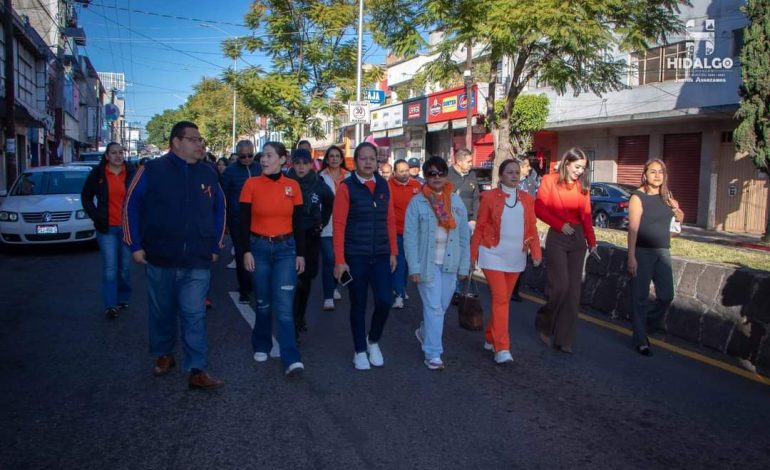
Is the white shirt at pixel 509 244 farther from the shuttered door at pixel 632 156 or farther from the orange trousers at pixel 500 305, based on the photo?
the shuttered door at pixel 632 156

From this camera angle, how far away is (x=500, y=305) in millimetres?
5812

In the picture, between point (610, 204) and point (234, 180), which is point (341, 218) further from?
point (610, 204)

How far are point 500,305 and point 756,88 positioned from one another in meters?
15.2

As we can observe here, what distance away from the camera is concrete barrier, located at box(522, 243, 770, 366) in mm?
5918

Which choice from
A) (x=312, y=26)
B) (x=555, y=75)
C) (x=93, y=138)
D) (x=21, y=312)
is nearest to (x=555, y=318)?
(x=21, y=312)

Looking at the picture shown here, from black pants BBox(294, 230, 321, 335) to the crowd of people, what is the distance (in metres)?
0.01

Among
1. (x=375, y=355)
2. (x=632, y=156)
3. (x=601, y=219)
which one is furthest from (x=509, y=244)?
A: (x=632, y=156)

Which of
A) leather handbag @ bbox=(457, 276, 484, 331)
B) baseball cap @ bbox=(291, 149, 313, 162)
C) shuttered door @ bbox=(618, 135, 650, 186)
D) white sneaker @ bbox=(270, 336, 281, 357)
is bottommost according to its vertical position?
white sneaker @ bbox=(270, 336, 281, 357)

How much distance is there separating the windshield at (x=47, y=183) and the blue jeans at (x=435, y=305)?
404 inches

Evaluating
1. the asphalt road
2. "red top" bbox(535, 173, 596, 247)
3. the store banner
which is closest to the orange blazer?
"red top" bbox(535, 173, 596, 247)

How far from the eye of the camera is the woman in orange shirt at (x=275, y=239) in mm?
5258

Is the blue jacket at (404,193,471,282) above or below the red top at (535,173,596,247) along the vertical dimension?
below

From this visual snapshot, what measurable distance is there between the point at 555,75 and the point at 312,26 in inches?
395

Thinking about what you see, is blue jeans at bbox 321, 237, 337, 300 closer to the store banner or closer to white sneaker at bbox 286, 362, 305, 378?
white sneaker at bbox 286, 362, 305, 378
